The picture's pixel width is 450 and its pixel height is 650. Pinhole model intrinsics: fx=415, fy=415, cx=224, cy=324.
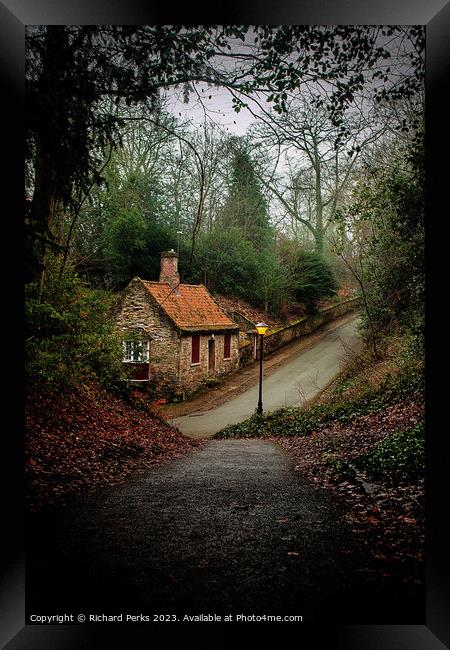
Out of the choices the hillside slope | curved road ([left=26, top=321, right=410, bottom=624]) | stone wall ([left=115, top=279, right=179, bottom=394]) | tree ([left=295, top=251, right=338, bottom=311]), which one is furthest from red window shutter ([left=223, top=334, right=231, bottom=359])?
curved road ([left=26, top=321, right=410, bottom=624])

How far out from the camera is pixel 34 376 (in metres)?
3.07

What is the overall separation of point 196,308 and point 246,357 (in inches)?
69.4

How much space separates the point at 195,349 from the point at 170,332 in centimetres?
59

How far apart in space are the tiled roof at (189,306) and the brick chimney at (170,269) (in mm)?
48

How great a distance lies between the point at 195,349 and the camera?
4.74 m

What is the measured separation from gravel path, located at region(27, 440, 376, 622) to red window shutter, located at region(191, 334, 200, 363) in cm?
179

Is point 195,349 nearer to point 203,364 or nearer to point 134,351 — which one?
point 203,364

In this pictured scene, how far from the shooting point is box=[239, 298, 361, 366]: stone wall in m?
5.92

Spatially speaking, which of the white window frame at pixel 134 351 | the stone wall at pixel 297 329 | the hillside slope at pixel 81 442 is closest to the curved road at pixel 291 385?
the stone wall at pixel 297 329

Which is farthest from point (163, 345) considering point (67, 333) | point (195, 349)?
point (67, 333)
